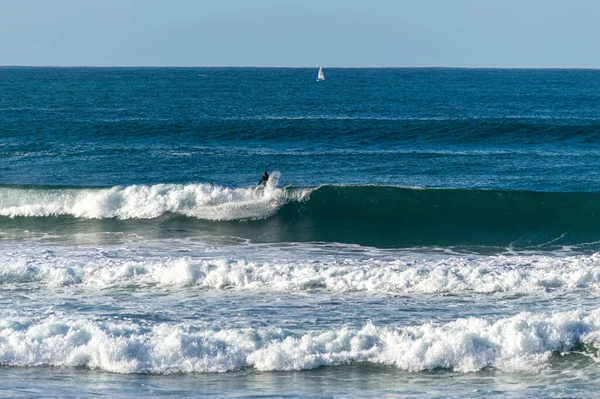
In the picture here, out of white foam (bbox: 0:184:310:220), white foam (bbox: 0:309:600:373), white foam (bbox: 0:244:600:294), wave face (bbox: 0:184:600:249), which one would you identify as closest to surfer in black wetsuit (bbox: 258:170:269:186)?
white foam (bbox: 0:184:310:220)

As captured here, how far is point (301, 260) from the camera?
21250 millimetres

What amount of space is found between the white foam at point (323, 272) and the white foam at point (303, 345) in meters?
2.95

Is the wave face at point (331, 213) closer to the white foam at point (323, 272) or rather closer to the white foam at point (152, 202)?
the white foam at point (152, 202)

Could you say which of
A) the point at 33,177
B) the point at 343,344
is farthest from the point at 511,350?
the point at 33,177

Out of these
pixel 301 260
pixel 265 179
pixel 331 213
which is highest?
pixel 265 179

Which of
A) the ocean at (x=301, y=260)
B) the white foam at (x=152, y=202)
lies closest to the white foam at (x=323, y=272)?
the ocean at (x=301, y=260)

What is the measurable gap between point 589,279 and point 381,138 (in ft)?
78.5

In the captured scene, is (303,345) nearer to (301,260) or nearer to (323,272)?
(323,272)

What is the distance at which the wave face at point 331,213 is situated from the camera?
24.6 m

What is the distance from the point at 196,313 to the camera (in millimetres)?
16969

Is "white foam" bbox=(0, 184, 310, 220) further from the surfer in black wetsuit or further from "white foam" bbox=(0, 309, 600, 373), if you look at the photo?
"white foam" bbox=(0, 309, 600, 373)

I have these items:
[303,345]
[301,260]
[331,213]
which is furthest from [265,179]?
[303,345]

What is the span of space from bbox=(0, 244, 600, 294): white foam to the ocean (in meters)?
0.05

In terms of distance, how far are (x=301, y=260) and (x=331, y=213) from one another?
232 inches
